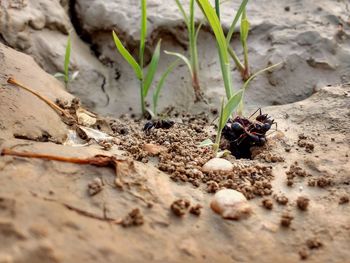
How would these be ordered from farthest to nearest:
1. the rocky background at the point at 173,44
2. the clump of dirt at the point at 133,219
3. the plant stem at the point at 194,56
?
the rocky background at the point at 173,44 → the plant stem at the point at 194,56 → the clump of dirt at the point at 133,219

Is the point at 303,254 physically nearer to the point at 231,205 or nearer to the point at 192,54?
the point at 231,205

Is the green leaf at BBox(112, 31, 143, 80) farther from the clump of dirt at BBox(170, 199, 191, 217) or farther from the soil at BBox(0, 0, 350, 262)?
the clump of dirt at BBox(170, 199, 191, 217)

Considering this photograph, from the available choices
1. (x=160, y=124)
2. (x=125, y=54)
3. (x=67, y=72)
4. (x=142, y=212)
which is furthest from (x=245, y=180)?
(x=67, y=72)

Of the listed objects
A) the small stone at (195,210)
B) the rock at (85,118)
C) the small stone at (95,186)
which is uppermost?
the small stone at (95,186)

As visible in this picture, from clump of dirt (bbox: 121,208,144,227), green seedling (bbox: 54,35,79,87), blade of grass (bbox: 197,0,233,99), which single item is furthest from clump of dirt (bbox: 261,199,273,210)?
green seedling (bbox: 54,35,79,87)

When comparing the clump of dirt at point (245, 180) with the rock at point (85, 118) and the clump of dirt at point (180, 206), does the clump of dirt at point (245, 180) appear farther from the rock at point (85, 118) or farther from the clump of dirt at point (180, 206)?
the rock at point (85, 118)

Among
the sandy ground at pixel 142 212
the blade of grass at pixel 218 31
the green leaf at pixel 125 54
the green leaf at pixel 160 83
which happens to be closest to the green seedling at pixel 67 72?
the green leaf at pixel 125 54

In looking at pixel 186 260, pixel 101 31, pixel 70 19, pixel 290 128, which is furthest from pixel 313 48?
pixel 186 260
